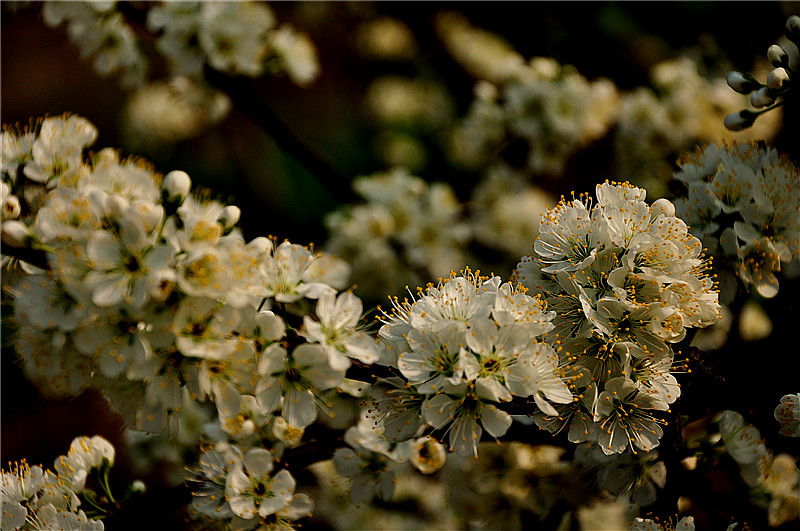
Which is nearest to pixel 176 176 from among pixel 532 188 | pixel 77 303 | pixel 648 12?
pixel 77 303

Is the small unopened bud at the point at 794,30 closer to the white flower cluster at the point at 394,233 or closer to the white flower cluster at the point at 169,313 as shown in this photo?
the white flower cluster at the point at 169,313

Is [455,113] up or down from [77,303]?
down

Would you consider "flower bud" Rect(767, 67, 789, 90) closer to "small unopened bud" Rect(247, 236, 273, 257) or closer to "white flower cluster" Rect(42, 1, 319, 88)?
"small unopened bud" Rect(247, 236, 273, 257)

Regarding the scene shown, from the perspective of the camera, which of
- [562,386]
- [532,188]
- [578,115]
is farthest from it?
[532,188]

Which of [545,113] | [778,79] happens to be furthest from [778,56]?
[545,113]

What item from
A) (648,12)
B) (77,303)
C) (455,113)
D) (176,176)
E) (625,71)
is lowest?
(455,113)

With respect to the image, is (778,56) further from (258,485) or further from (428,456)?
(258,485)

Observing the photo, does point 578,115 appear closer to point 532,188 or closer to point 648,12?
point 532,188

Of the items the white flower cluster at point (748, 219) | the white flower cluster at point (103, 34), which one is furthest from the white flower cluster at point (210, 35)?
the white flower cluster at point (748, 219)
